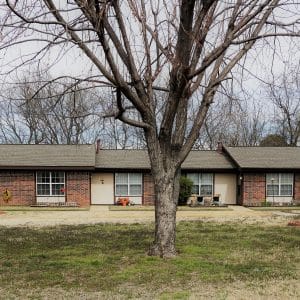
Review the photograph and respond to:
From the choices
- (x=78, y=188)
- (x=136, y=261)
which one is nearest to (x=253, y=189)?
(x=78, y=188)

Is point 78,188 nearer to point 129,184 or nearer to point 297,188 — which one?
point 129,184

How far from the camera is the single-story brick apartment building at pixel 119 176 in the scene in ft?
95.7

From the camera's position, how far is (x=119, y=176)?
3038cm

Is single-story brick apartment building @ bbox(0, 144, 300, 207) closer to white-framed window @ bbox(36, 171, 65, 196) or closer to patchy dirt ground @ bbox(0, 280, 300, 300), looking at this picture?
white-framed window @ bbox(36, 171, 65, 196)

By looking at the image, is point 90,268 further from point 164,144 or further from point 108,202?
point 108,202

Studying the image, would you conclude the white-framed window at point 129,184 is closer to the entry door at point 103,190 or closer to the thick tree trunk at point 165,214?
the entry door at point 103,190

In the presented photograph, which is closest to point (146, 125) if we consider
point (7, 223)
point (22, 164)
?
point (7, 223)

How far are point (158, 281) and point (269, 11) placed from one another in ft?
18.4

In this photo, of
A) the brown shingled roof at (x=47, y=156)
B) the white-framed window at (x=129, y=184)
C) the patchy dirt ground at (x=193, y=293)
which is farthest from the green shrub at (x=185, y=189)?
the patchy dirt ground at (x=193, y=293)

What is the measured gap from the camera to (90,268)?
9102 mm

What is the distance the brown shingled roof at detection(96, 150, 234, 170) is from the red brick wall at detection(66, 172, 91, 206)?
4.13ft

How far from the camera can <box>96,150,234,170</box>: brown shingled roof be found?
1188 inches

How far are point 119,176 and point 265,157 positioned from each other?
977 centimetres

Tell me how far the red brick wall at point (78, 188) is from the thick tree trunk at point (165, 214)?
19.6m
